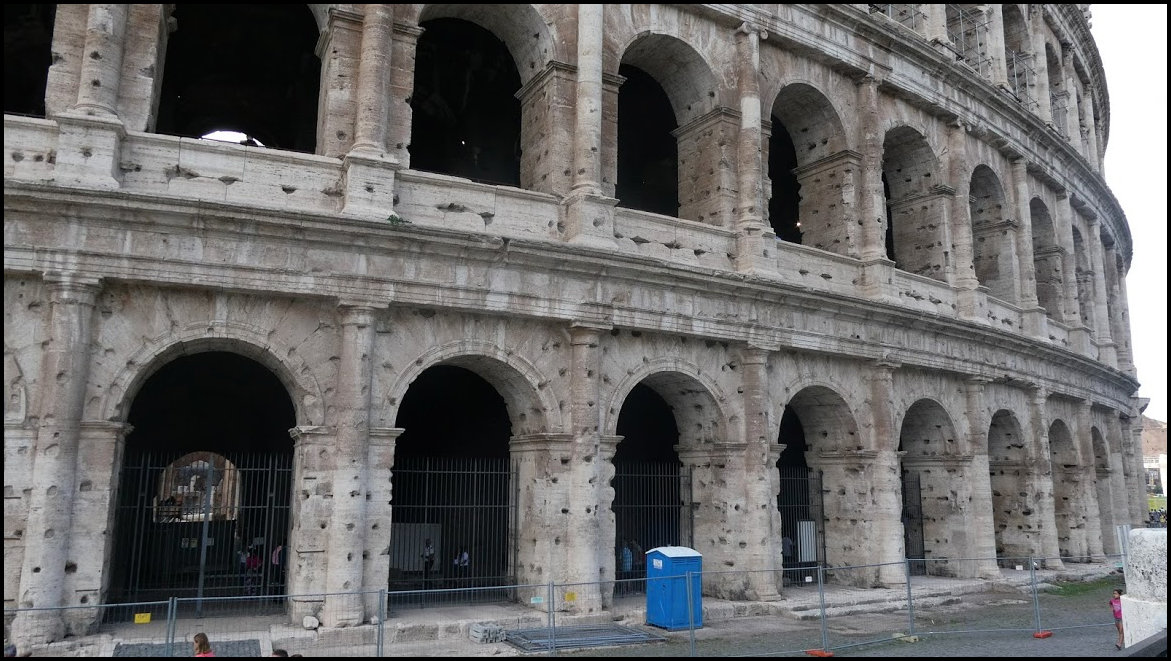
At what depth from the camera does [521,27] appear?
41.8 ft

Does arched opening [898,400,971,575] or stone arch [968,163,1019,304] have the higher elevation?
stone arch [968,163,1019,304]

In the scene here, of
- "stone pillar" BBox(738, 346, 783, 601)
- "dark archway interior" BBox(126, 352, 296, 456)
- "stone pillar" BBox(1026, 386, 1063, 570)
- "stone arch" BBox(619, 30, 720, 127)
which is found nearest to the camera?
"stone pillar" BBox(738, 346, 783, 601)

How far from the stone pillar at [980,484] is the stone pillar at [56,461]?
14.2 meters

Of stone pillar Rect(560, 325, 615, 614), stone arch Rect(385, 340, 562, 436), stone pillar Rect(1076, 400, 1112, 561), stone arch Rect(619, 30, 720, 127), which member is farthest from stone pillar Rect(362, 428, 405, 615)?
stone pillar Rect(1076, 400, 1112, 561)

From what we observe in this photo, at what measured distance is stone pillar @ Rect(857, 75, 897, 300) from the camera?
14.8 meters

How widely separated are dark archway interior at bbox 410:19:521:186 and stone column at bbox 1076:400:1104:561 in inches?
581

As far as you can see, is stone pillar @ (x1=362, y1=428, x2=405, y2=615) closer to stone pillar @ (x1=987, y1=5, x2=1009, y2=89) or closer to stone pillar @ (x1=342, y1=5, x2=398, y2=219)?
stone pillar @ (x1=342, y1=5, x2=398, y2=219)

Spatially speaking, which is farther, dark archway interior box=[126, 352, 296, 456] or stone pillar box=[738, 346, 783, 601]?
dark archway interior box=[126, 352, 296, 456]

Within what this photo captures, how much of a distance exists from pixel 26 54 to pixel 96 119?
647 cm

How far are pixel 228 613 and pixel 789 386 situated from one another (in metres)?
8.65

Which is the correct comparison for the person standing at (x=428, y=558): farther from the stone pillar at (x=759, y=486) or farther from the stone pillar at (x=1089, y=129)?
the stone pillar at (x=1089, y=129)

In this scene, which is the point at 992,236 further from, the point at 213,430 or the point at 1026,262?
the point at 213,430

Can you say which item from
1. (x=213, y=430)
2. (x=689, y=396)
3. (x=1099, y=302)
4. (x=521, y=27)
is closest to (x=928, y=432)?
(x=689, y=396)

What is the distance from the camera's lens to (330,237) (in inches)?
400
